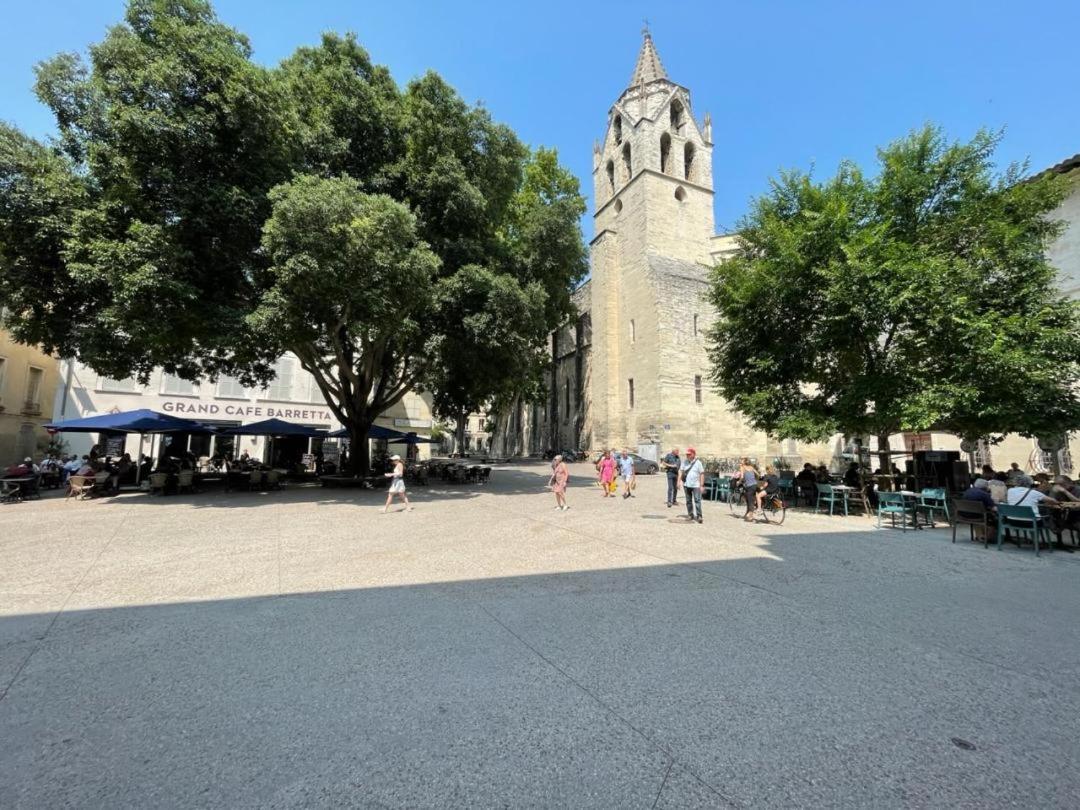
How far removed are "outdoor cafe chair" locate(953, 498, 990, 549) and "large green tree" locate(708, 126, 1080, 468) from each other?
2463mm

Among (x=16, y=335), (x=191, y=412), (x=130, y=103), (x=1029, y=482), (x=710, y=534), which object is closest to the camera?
(x=710, y=534)

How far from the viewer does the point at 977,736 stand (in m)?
2.64

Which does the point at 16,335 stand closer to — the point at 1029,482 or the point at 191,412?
the point at 191,412

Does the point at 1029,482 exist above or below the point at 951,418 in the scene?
below

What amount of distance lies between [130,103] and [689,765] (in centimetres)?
1539

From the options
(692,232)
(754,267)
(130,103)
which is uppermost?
(692,232)

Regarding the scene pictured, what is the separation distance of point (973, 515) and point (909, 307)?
461 cm

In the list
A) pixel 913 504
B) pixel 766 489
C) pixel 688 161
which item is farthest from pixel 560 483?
pixel 688 161

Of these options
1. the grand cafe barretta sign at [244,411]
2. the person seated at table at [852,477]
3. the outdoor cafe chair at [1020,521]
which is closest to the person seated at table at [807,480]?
the person seated at table at [852,477]

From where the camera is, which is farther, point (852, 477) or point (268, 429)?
point (268, 429)

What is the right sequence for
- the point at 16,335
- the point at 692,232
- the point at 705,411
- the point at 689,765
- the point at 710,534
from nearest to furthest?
the point at 689,765 → the point at 710,534 → the point at 16,335 → the point at 705,411 → the point at 692,232

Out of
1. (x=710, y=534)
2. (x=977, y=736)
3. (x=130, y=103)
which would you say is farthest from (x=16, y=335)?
(x=977, y=736)

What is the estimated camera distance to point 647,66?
37.5 m

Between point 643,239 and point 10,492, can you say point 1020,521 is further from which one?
point 643,239
